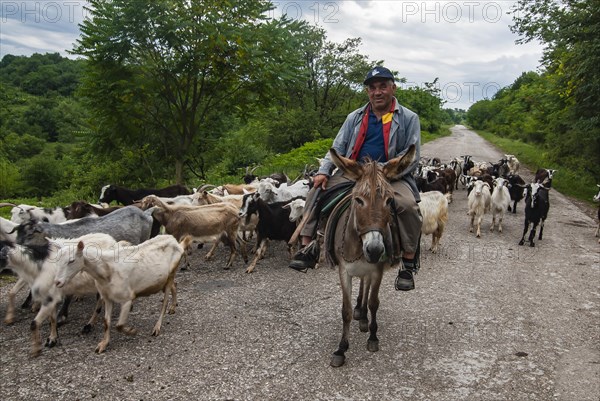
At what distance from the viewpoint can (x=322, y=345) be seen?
500cm

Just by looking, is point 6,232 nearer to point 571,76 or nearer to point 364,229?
point 364,229

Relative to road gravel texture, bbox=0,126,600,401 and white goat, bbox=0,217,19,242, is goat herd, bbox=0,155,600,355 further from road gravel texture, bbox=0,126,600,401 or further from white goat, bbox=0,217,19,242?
road gravel texture, bbox=0,126,600,401

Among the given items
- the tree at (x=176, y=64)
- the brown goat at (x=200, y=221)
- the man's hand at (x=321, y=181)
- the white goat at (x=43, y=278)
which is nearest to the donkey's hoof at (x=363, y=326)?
the man's hand at (x=321, y=181)

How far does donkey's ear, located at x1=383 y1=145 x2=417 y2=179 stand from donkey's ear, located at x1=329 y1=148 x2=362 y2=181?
270 mm

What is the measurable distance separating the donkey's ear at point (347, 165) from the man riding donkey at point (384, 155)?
0.37m

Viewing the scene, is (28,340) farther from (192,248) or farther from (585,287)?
(585,287)

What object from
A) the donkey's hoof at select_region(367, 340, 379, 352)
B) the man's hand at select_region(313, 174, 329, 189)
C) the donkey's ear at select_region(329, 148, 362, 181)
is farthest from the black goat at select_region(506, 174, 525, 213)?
the donkey's ear at select_region(329, 148, 362, 181)

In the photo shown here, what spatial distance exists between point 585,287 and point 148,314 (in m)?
7.26

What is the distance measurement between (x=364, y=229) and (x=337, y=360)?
5.32 ft

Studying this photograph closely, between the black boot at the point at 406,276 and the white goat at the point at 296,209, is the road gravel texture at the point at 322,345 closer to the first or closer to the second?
the black boot at the point at 406,276

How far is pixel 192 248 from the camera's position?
9.54 metres

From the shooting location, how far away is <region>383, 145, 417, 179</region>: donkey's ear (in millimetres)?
4148

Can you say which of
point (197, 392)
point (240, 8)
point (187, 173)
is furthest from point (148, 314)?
point (187, 173)

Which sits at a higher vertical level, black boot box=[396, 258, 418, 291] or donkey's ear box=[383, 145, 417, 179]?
donkey's ear box=[383, 145, 417, 179]
